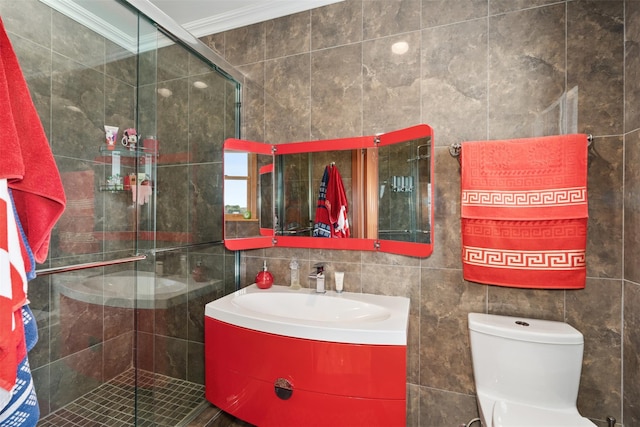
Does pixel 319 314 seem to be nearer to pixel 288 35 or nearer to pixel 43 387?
pixel 43 387

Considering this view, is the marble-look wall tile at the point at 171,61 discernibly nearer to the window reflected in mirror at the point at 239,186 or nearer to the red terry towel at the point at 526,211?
the window reflected in mirror at the point at 239,186

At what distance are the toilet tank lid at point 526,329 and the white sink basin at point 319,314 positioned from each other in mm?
314

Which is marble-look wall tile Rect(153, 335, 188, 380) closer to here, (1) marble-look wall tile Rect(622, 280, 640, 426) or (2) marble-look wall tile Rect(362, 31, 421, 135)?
(2) marble-look wall tile Rect(362, 31, 421, 135)

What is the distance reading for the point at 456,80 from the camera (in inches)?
56.0

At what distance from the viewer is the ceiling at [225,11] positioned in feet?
5.59

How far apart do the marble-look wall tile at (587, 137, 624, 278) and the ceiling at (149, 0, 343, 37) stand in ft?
4.90

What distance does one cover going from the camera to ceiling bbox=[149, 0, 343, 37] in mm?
1705

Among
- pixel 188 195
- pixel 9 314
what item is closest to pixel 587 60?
pixel 188 195

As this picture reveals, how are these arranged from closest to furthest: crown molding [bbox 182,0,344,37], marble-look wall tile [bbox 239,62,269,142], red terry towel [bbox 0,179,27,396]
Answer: red terry towel [bbox 0,179,27,396] → crown molding [bbox 182,0,344,37] → marble-look wall tile [bbox 239,62,269,142]

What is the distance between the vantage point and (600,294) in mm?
1243

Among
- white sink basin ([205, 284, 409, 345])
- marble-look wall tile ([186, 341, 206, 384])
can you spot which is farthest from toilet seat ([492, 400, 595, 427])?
marble-look wall tile ([186, 341, 206, 384])

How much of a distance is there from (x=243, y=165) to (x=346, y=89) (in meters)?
0.71

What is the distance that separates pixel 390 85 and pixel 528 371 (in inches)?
56.0

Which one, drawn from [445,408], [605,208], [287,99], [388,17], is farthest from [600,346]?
[287,99]
